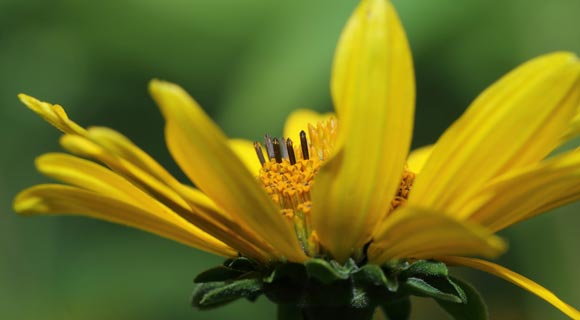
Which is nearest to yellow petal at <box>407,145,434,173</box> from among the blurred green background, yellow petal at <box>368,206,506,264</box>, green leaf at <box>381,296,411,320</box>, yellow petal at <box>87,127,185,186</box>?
green leaf at <box>381,296,411,320</box>

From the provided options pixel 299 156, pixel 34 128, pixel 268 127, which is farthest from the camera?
pixel 34 128

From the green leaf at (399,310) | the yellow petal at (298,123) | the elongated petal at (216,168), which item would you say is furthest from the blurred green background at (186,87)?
the elongated petal at (216,168)

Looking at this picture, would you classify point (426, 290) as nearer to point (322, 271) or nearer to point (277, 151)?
point (322, 271)

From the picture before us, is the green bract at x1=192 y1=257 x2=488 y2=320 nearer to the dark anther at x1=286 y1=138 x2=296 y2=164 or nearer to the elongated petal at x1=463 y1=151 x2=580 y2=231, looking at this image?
the elongated petal at x1=463 y1=151 x2=580 y2=231

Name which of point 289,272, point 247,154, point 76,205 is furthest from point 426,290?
point 247,154

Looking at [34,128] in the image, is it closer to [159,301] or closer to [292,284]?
[159,301]

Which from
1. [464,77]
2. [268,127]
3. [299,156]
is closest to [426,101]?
[464,77]
